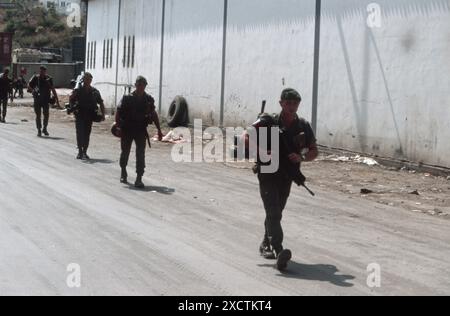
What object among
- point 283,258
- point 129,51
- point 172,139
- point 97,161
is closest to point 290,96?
point 283,258

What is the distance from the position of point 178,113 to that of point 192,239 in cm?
2082

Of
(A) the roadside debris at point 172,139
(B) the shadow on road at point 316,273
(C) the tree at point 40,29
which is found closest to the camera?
(B) the shadow on road at point 316,273

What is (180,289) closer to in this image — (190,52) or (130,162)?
(130,162)

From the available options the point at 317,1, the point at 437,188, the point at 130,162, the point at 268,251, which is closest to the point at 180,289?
the point at 268,251

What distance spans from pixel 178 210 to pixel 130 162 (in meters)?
6.40

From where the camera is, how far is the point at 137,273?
281 inches

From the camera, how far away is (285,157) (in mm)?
7637

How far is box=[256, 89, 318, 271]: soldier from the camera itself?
7.55 metres

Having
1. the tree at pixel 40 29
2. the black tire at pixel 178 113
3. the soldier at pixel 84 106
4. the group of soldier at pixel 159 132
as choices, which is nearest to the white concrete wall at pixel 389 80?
the group of soldier at pixel 159 132

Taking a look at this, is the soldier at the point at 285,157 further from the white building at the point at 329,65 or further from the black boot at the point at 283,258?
the white building at the point at 329,65

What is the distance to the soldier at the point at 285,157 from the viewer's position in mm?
7555

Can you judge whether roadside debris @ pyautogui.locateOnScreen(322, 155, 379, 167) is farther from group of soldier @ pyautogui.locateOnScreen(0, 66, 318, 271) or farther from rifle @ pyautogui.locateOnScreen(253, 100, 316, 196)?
rifle @ pyautogui.locateOnScreen(253, 100, 316, 196)

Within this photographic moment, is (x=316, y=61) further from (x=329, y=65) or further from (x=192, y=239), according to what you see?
(x=192, y=239)

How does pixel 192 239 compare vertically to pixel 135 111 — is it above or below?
below
